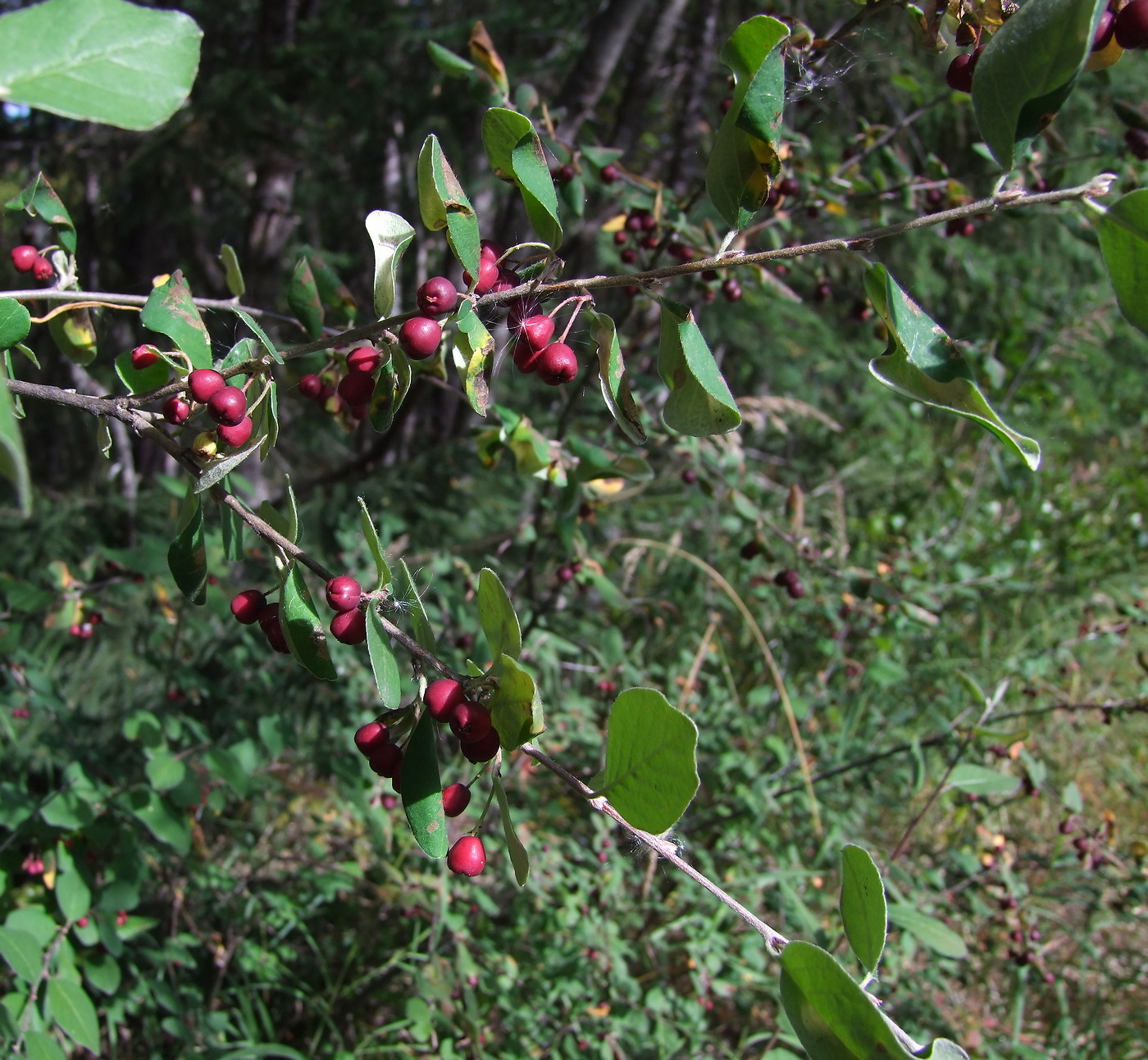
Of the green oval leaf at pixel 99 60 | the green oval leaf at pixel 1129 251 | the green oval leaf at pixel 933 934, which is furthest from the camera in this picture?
the green oval leaf at pixel 933 934

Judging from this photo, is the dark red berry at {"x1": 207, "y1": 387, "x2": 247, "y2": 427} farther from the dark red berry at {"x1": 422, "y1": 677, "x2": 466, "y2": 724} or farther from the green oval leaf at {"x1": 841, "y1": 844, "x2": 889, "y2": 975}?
the green oval leaf at {"x1": 841, "y1": 844, "x2": 889, "y2": 975}

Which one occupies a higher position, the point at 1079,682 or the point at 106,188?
the point at 106,188

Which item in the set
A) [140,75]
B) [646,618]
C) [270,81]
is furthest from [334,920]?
[270,81]

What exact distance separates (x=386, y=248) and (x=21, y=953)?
100 cm

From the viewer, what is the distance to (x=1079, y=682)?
10.1 feet

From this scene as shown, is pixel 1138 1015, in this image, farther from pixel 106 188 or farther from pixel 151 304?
pixel 106 188

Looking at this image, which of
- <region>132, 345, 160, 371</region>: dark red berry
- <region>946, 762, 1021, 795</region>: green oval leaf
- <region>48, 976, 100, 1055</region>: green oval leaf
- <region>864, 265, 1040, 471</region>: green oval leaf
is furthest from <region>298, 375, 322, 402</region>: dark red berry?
<region>946, 762, 1021, 795</region>: green oval leaf

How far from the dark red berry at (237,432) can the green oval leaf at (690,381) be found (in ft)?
0.94

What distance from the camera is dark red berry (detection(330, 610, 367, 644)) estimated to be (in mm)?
589

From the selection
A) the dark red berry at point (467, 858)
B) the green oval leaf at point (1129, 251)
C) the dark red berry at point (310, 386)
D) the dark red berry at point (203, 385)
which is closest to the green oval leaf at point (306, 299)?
the dark red berry at point (310, 386)

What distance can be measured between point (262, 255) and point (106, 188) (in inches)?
22.0

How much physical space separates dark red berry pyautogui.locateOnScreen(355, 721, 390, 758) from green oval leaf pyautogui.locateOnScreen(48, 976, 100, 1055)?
2.65ft

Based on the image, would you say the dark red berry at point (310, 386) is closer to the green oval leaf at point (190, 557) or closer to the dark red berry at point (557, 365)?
the green oval leaf at point (190, 557)

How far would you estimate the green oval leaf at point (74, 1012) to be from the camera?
106 centimetres
